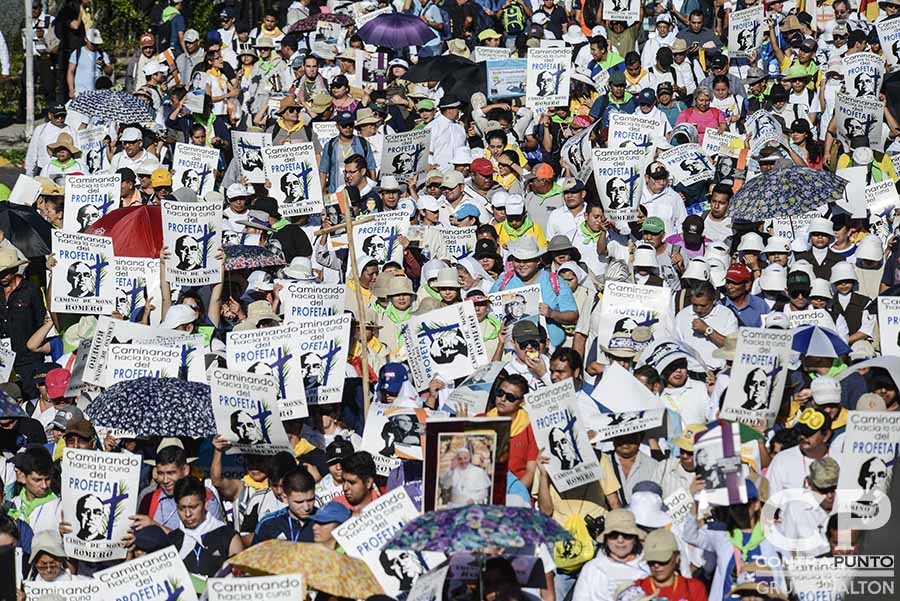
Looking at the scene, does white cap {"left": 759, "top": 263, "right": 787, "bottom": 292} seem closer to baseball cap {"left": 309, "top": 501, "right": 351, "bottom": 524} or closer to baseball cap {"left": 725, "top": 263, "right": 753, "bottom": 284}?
baseball cap {"left": 725, "top": 263, "right": 753, "bottom": 284}

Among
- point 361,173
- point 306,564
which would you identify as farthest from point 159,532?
point 361,173

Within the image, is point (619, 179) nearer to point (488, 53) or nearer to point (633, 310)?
point (633, 310)

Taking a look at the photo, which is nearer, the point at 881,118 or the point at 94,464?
the point at 94,464

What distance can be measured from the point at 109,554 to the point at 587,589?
3.16 metres

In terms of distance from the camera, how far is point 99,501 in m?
12.3

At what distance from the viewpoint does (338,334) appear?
14055 mm

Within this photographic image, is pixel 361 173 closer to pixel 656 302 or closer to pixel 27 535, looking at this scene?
pixel 656 302

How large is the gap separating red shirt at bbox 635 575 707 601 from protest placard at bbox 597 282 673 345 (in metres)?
3.71

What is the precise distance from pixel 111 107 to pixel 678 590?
38.2ft

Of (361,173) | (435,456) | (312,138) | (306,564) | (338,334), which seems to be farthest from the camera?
(312,138)

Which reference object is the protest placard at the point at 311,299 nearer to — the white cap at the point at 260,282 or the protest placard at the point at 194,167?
the white cap at the point at 260,282

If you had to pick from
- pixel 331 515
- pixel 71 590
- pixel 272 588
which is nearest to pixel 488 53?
pixel 331 515

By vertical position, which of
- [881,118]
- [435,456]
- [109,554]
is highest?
[881,118]

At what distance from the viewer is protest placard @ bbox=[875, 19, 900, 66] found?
21781 millimetres
